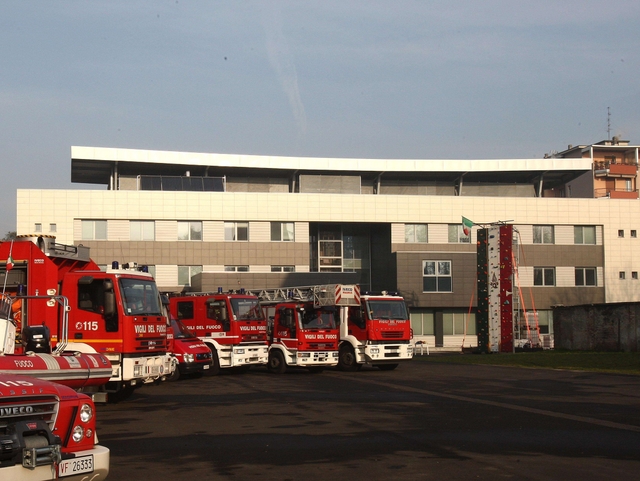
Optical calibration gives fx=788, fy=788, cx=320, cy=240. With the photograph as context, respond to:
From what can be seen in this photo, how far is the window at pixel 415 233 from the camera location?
5688 cm

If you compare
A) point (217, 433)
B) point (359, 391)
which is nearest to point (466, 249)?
point (359, 391)

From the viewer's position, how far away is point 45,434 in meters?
6.64

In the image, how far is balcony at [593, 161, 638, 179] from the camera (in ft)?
310

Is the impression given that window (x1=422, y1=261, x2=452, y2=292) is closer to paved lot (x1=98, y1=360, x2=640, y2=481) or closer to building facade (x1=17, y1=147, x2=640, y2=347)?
building facade (x1=17, y1=147, x2=640, y2=347)

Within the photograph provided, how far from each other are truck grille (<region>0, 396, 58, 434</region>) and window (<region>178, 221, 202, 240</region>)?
47264 millimetres

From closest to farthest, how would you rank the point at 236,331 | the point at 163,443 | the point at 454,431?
the point at 163,443 → the point at 454,431 → the point at 236,331

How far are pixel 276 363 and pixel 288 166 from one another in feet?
99.5

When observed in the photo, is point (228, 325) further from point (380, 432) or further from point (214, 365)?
point (380, 432)

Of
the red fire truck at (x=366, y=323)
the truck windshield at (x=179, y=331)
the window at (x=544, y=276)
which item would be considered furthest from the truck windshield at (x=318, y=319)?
the window at (x=544, y=276)

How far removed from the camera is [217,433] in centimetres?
1232

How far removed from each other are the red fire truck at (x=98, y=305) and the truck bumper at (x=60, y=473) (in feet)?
30.7

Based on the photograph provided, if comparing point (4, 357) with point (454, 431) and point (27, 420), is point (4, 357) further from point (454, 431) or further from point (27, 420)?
point (454, 431)

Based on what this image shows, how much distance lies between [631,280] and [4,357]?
58.0 metres

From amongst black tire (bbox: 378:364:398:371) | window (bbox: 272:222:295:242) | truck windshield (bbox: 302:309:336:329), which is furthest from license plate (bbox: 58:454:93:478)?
window (bbox: 272:222:295:242)
